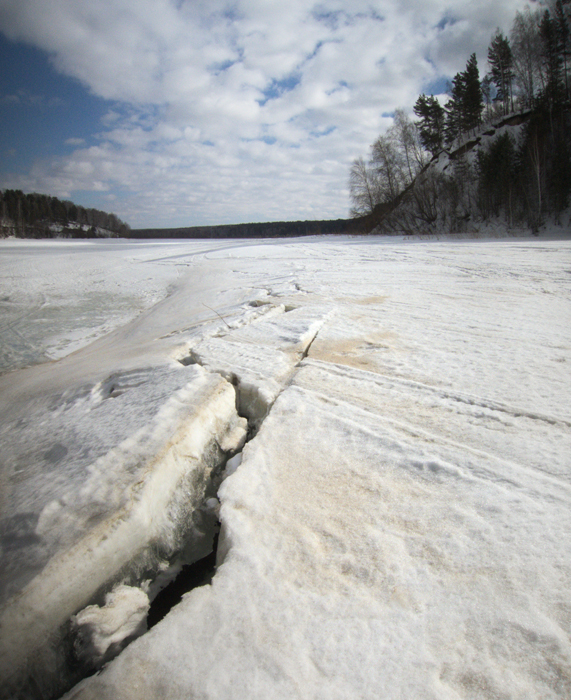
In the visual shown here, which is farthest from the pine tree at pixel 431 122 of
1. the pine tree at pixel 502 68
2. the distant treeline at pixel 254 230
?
the distant treeline at pixel 254 230

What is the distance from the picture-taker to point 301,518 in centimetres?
99

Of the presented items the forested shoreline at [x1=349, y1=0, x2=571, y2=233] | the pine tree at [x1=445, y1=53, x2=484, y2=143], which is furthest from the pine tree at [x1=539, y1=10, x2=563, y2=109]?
the pine tree at [x1=445, y1=53, x2=484, y2=143]

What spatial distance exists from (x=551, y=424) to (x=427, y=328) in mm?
1170

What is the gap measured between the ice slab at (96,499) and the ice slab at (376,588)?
18 cm

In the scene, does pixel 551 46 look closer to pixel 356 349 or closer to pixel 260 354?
pixel 356 349

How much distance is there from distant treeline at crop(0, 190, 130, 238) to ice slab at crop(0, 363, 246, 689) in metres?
41.1

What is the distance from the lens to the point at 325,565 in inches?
33.5

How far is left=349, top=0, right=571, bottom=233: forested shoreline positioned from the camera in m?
17.2

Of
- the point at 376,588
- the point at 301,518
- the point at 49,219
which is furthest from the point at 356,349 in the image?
the point at 49,219

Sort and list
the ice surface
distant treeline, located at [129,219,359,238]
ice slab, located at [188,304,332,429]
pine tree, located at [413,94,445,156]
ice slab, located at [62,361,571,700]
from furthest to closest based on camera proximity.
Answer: distant treeline, located at [129,219,359,238]
pine tree, located at [413,94,445,156]
ice slab, located at [188,304,332,429]
the ice surface
ice slab, located at [62,361,571,700]

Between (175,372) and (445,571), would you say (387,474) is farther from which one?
(175,372)

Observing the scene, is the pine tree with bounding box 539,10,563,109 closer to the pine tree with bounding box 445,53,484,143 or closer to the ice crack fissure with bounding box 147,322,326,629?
the pine tree with bounding box 445,53,484,143

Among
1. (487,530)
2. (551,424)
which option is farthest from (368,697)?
(551,424)

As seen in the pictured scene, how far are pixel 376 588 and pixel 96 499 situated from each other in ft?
2.65
